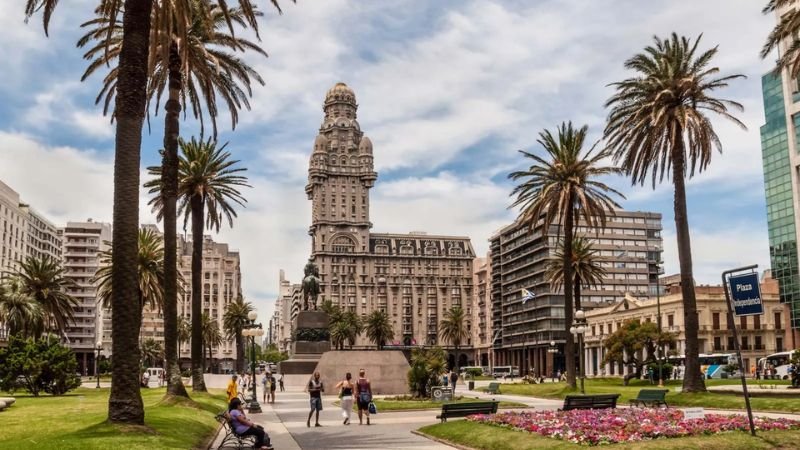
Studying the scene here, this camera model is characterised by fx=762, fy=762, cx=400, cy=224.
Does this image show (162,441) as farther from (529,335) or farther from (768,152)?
(529,335)

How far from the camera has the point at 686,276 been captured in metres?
39.2

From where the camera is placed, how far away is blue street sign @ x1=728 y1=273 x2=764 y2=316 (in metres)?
17.4

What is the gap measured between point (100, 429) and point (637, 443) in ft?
42.2

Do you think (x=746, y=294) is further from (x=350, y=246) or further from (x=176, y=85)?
(x=350, y=246)

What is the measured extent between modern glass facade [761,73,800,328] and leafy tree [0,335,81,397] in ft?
269

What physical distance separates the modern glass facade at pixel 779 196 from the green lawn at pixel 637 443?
84.0m

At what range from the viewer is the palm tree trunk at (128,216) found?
19.7 metres

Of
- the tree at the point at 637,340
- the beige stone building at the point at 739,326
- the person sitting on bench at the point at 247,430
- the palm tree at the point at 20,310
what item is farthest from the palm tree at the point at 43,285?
the beige stone building at the point at 739,326

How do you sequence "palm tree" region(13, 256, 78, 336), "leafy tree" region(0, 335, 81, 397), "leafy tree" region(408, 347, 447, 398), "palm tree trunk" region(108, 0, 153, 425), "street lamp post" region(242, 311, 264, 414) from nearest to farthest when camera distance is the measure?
"palm tree trunk" region(108, 0, 153, 425) < "street lamp post" region(242, 311, 264, 414) < "leafy tree" region(408, 347, 447, 398) < "leafy tree" region(0, 335, 81, 397) < "palm tree" region(13, 256, 78, 336)

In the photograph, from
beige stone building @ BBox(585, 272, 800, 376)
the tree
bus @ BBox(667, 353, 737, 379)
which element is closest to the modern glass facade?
beige stone building @ BBox(585, 272, 800, 376)

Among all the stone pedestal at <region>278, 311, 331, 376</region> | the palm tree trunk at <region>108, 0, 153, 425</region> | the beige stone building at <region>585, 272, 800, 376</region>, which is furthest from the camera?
the beige stone building at <region>585, 272, 800, 376</region>

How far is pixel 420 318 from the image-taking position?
200 meters

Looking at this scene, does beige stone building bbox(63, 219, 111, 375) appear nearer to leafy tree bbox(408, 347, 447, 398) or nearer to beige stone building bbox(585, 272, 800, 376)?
beige stone building bbox(585, 272, 800, 376)

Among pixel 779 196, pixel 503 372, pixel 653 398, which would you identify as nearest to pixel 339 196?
pixel 503 372
